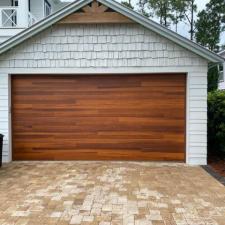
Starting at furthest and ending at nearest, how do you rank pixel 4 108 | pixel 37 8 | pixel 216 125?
pixel 37 8 → pixel 216 125 → pixel 4 108

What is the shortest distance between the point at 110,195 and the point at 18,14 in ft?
33.7

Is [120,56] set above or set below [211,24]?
below

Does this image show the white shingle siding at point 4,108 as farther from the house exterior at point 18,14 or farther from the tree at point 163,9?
the tree at point 163,9

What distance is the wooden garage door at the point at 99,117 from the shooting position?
880 cm

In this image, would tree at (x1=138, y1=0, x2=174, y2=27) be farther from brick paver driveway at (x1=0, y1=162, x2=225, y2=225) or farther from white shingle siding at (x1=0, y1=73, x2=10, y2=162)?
brick paver driveway at (x1=0, y1=162, x2=225, y2=225)

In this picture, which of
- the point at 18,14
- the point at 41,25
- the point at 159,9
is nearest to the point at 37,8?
the point at 18,14

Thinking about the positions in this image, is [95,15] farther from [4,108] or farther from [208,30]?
[208,30]

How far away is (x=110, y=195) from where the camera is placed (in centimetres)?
575

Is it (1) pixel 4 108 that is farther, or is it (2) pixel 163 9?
(2) pixel 163 9

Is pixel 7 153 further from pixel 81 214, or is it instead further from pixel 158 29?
pixel 158 29

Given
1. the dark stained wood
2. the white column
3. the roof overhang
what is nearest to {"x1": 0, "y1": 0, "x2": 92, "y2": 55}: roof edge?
the roof overhang

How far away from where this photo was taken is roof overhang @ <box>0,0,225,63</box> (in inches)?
324

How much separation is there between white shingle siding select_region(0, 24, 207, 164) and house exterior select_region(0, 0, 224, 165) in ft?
0.09

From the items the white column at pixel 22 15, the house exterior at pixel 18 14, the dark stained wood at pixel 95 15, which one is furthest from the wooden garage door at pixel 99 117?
the white column at pixel 22 15
